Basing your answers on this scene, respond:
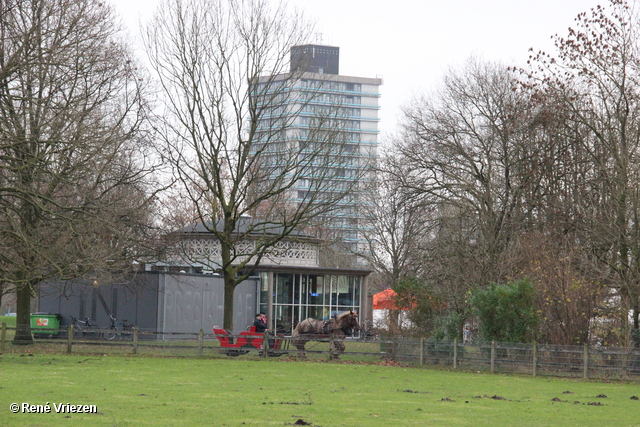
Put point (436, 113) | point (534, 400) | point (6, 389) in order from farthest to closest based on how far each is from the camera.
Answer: point (436, 113) < point (534, 400) < point (6, 389)

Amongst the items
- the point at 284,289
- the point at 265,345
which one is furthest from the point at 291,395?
the point at 284,289

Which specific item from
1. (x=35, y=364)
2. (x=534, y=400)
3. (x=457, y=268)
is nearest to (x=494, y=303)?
(x=457, y=268)

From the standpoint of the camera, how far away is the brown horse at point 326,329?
102ft

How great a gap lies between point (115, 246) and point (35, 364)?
30.4 ft

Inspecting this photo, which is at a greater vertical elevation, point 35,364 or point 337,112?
point 337,112

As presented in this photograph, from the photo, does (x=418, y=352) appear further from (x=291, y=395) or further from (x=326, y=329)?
(x=291, y=395)

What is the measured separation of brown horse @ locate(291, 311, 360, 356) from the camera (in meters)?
31.1

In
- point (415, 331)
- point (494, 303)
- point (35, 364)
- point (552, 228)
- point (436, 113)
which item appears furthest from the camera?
point (436, 113)

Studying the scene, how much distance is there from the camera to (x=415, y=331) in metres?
31.3

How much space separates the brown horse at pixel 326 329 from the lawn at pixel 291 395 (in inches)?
137

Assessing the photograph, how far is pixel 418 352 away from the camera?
2917cm

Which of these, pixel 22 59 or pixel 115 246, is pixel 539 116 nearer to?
pixel 115 246

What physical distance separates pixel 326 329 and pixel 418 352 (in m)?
3.96

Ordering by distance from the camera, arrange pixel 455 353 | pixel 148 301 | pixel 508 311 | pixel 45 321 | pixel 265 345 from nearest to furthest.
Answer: pixel 508 311 < pixel 455 353 < pixel 265 345 < pixel 148 301 < pixel 45 321
